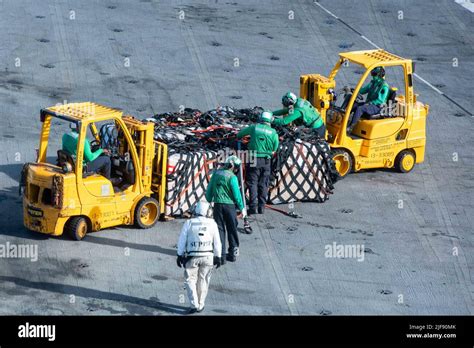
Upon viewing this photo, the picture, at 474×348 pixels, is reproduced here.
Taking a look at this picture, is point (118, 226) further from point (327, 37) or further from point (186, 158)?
point (327, 37)

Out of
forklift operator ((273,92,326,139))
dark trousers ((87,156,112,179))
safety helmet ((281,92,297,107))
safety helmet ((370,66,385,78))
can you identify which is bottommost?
dark trousers ((87,156,112,179))

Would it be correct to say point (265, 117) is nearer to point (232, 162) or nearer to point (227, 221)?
point (232, 162)

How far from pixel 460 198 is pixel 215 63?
9.37 meters

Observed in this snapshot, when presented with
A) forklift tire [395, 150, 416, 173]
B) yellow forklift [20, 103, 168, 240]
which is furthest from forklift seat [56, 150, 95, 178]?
forklift tire [395, 150, 416, 173]

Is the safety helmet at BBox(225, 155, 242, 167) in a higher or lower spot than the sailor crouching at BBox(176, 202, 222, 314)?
higher

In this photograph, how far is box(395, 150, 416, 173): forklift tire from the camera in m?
25.3

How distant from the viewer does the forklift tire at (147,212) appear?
21.5m

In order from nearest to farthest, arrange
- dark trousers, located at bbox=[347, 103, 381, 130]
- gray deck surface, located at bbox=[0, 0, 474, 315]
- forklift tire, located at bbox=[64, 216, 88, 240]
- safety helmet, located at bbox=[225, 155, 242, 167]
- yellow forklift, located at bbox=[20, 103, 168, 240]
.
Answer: gray deck surface, located at bbox=[0, 0, 474, 315] < safety helmet, located at bbox=[225, 155, 242, 167] < yellow forklift, located at bbox=[20, 103, 168, 240] < forklift tire, located at bbox=[64, 216, 88, 240] < dark trousers, located at bbox=[347, 103, 381, 130]

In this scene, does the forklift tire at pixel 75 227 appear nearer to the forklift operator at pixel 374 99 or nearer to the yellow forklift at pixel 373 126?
the yellow forklift at pixel 373 126

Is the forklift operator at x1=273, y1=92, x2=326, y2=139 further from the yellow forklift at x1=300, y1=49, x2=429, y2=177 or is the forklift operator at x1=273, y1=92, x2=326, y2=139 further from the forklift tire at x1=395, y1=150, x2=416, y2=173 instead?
the forklift tire at x1=395, y1=150, x2=416, y2=173

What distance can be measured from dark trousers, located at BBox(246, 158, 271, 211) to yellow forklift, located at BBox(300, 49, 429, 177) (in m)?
2.27

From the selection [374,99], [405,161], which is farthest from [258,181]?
[405,161]

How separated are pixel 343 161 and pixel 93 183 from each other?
5830 mm

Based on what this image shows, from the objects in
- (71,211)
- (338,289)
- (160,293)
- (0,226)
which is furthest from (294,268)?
(0,226)
